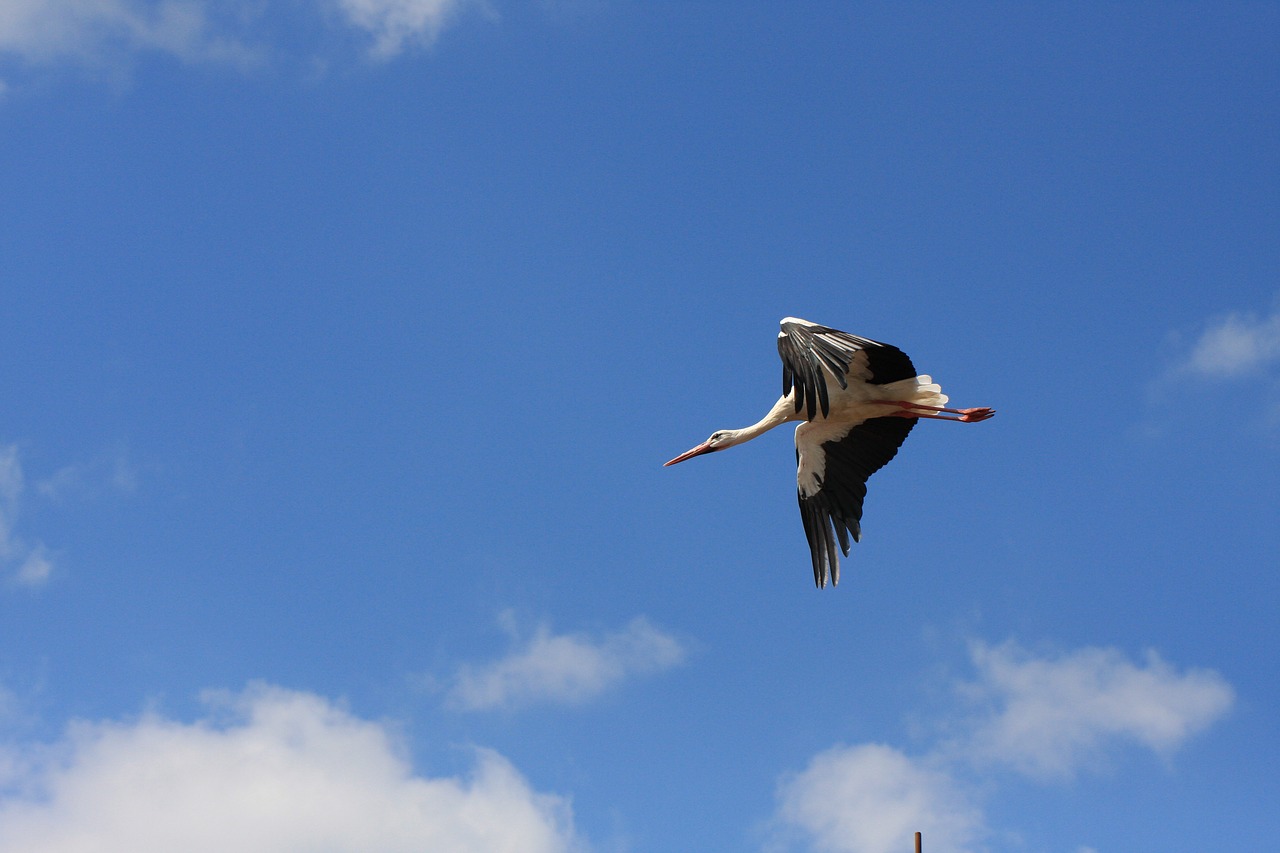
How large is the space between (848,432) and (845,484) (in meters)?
0.67

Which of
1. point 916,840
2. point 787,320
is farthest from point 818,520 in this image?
point 916,840

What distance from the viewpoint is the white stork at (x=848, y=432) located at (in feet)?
50.8

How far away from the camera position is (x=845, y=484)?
16.4 metres

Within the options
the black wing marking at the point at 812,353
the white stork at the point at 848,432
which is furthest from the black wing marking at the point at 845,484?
the black wing marking at the point at 812,353

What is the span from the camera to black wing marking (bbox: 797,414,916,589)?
636 inches

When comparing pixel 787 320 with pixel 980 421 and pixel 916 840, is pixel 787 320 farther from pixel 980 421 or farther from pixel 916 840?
pixel 916 840

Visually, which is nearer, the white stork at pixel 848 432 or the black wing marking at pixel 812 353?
the black wing marking at pixel 812 353

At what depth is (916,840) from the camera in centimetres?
1120

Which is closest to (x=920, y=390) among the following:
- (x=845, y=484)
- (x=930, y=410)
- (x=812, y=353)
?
(x=930, y=410)

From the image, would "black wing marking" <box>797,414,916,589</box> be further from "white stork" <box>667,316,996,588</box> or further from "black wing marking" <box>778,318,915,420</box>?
"black wing marking" <box>778,318,915,420</box>

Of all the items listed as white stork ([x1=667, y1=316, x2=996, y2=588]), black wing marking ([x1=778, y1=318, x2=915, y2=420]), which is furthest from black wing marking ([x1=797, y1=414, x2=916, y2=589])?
black wing marking ([x1=778, y1=318, x2=915, y2=420])

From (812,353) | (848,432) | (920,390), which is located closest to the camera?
(812,353)

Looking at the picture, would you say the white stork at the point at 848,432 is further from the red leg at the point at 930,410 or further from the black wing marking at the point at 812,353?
the black wing marking at the point at 812,353

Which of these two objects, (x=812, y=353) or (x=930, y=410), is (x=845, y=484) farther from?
(x=812, y=353)
